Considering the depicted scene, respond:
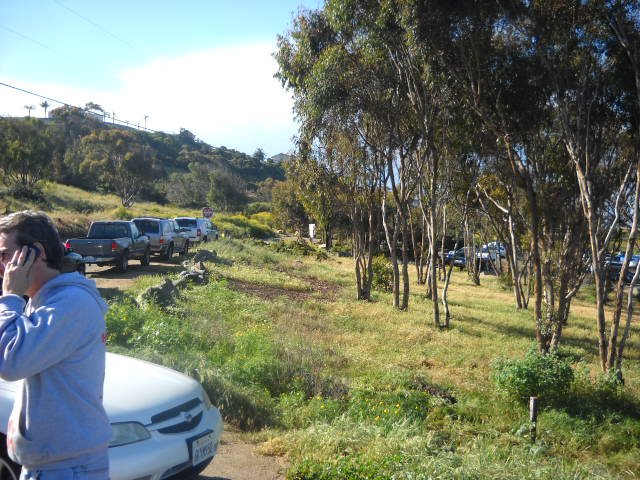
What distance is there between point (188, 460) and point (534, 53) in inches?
440

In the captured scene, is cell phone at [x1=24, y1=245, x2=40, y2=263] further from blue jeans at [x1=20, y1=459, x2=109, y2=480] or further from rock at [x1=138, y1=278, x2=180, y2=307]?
rock at [x1=138, y1=278, x2=180, y2=307]

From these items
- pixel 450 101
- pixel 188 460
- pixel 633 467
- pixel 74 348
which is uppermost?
pixel 450 101

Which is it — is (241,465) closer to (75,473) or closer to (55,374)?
(75,473)

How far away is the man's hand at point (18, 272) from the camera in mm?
2389

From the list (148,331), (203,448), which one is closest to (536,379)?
(203,448)

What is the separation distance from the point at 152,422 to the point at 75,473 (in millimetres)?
1766

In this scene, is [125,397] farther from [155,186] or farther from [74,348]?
[155,186]

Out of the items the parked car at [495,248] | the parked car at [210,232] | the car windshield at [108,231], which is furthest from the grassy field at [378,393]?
the parked car at [210,232]

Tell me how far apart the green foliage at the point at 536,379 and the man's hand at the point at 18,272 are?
7.14m

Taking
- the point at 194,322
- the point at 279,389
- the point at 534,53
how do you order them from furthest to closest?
the point at 534,53
the point at 194,322
the point at 279,389

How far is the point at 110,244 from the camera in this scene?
19219mm

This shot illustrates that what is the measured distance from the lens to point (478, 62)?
1241cm

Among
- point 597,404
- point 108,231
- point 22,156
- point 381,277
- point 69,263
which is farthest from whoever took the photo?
point 22,156

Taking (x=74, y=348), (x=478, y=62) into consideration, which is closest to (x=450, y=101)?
(x=478, y=62)
